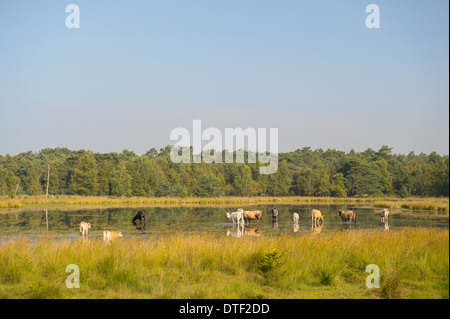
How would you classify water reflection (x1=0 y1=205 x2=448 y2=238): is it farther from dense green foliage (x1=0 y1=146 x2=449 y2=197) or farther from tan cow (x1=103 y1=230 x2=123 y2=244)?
dense green foliage (x1=0 y1=146 x2=449 y2=197)

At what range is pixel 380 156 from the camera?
4097 inches

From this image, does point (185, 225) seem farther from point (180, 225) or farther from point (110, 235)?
Result: point (110, 235)

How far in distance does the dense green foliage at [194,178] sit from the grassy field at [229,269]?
2503 inches

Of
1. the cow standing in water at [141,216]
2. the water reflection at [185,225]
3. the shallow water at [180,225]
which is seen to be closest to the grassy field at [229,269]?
the shallow water at [180,225]

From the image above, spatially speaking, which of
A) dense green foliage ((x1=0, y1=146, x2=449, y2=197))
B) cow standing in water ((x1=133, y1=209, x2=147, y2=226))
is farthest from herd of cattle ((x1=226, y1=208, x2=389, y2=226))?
dense green foliage ((x1=0, y1=146, x2=449, y2=197))

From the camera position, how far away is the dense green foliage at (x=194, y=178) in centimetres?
7894

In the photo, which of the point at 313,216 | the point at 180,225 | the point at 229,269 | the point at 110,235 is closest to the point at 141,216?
the point at 180,225

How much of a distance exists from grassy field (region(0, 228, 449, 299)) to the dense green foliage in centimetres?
6358

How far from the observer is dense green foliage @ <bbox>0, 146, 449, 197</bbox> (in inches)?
3108

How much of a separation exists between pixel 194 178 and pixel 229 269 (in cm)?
8315

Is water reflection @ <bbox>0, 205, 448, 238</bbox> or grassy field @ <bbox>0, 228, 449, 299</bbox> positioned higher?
grassy field @ <bbox>0, 228, 449, 299</bbox>

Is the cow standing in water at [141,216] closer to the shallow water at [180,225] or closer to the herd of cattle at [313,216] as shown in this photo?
the shallow water at [180,225]

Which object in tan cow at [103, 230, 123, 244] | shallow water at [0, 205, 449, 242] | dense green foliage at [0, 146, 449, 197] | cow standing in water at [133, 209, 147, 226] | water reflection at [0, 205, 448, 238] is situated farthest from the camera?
dense green foliage at [0, 146, 449, 197]
